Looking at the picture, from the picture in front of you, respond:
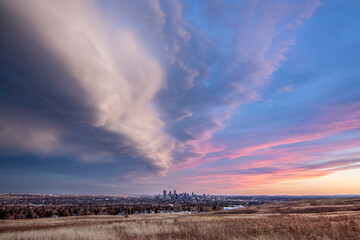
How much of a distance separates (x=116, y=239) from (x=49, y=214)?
87.1m

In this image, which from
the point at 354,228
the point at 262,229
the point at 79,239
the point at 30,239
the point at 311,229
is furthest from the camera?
the point at 30,239

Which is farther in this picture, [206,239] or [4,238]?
[4,238]

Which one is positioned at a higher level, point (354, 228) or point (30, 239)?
point (354, 228)

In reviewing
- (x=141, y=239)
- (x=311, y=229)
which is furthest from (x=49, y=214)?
(x=311, y=229)

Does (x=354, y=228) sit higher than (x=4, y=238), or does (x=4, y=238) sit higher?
(x=354, y=228)

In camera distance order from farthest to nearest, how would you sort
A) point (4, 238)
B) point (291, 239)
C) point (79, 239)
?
point (4, 238)
point (79, 239)
point (291, 239)

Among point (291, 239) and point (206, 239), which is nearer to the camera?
point (291, 239)

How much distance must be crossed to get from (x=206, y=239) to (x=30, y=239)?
14225 millimetres

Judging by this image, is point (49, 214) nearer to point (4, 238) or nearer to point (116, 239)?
point (4, 238)

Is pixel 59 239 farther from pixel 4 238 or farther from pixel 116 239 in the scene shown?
pixel 4 238

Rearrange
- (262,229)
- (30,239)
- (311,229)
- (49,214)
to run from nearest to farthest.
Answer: (311,229), (262,229), (30,239), (49,214)

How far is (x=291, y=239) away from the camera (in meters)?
10.5

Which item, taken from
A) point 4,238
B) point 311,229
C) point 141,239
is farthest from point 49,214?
A: point 311,229

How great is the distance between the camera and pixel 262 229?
43.9 feet
